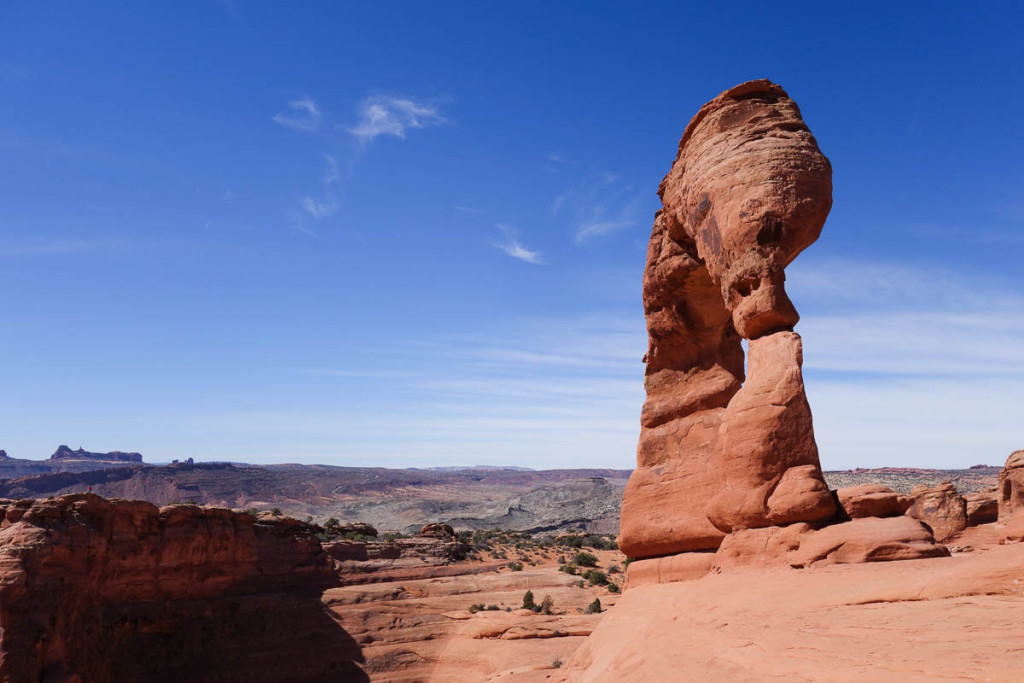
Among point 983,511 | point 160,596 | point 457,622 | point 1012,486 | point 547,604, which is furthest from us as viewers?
point 983,511

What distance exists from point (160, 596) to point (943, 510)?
26160 millimetres

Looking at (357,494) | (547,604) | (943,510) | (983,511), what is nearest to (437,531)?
(547,604)

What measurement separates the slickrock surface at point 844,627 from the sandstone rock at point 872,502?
0.75 ft

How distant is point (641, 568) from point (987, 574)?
20.2 feet

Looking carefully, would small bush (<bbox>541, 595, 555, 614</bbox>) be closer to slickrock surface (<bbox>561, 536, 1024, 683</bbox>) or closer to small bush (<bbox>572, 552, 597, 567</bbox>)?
small bush (<bbox>572, 552, 597, 567</bbox>)

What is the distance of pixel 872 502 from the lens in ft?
25.8

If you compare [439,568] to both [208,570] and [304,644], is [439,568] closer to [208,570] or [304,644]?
[304,644]

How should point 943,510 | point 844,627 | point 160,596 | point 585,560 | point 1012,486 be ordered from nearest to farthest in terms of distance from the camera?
point 844,627 → point 160,596 → point 1012,486 → point 943,510 → point 585,560

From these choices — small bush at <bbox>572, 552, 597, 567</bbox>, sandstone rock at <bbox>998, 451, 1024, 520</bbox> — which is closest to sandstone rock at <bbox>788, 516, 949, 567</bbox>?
sandstone rock at <bbox>998, 451, 1024, 520</bbox>

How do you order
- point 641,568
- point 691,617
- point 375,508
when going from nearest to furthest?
point 691,617 < point 641,568 < point 375,508

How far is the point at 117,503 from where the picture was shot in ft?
57.3

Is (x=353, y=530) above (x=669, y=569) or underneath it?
underneath

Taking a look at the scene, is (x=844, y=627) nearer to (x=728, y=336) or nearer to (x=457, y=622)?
(x=728, y=336)

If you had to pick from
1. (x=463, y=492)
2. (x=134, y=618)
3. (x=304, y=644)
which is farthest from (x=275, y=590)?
(x=463, y=492)
